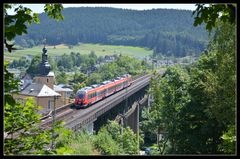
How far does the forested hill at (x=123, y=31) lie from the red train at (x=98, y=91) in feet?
12.4

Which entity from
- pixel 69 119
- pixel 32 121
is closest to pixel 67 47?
pixel 32 121

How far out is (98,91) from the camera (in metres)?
22.7

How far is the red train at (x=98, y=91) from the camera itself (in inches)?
820

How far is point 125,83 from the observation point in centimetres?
2802

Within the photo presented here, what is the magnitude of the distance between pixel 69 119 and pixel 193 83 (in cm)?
604

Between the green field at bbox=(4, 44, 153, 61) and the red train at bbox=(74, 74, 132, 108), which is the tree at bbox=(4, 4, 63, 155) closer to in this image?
the green field at bbox=(4, 44, 153, 61)

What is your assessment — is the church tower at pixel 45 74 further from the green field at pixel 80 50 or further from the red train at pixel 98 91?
the red train at pixel 98 91

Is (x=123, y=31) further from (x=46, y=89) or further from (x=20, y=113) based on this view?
(x=20, y=113)

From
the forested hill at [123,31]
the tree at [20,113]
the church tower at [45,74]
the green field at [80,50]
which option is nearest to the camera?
the tree at [20,113]

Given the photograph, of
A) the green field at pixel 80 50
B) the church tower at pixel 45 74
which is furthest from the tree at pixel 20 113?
the church tower at pixel 45 74

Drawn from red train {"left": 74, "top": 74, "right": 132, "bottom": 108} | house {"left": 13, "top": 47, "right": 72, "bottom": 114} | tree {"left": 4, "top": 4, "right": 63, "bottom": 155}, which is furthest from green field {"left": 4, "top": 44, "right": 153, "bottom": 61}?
red train {"left": 74, "top": 74, "right": 132, "bottom": 108}

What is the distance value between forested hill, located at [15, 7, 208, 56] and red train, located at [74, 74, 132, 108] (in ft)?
12.4

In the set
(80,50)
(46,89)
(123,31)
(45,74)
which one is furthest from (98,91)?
(80,50)

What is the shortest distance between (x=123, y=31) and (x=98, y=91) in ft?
21.5
